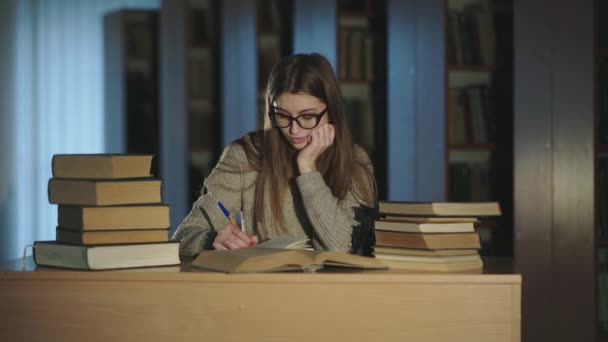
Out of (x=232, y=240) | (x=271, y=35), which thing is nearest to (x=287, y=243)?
(x=232, y=240)

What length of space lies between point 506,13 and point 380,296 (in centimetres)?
301

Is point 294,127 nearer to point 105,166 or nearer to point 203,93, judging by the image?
point 105,166

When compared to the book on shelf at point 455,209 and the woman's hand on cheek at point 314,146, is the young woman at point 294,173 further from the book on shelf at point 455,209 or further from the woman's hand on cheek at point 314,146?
the book on shelf at point 455,209

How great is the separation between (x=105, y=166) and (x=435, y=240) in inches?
25.8

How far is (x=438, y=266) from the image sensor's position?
1467 mm

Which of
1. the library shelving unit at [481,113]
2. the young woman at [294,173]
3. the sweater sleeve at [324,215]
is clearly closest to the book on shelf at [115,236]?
the young woman at [294,173]

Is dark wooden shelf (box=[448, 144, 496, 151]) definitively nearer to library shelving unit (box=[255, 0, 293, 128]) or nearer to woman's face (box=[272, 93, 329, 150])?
library shelving unit (box=[255, 0, 293, 128])

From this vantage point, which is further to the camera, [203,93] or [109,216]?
[203,93]

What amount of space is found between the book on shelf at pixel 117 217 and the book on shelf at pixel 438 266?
451 mm

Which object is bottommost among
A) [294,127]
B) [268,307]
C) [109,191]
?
[268,307]

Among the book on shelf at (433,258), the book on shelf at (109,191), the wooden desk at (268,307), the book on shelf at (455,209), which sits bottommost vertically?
the wooden desk at (268,307)

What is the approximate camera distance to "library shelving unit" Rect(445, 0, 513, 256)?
396cm

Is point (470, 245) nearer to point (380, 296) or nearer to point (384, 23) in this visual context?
point (380, 296)

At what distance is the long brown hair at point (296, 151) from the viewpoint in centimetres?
211
